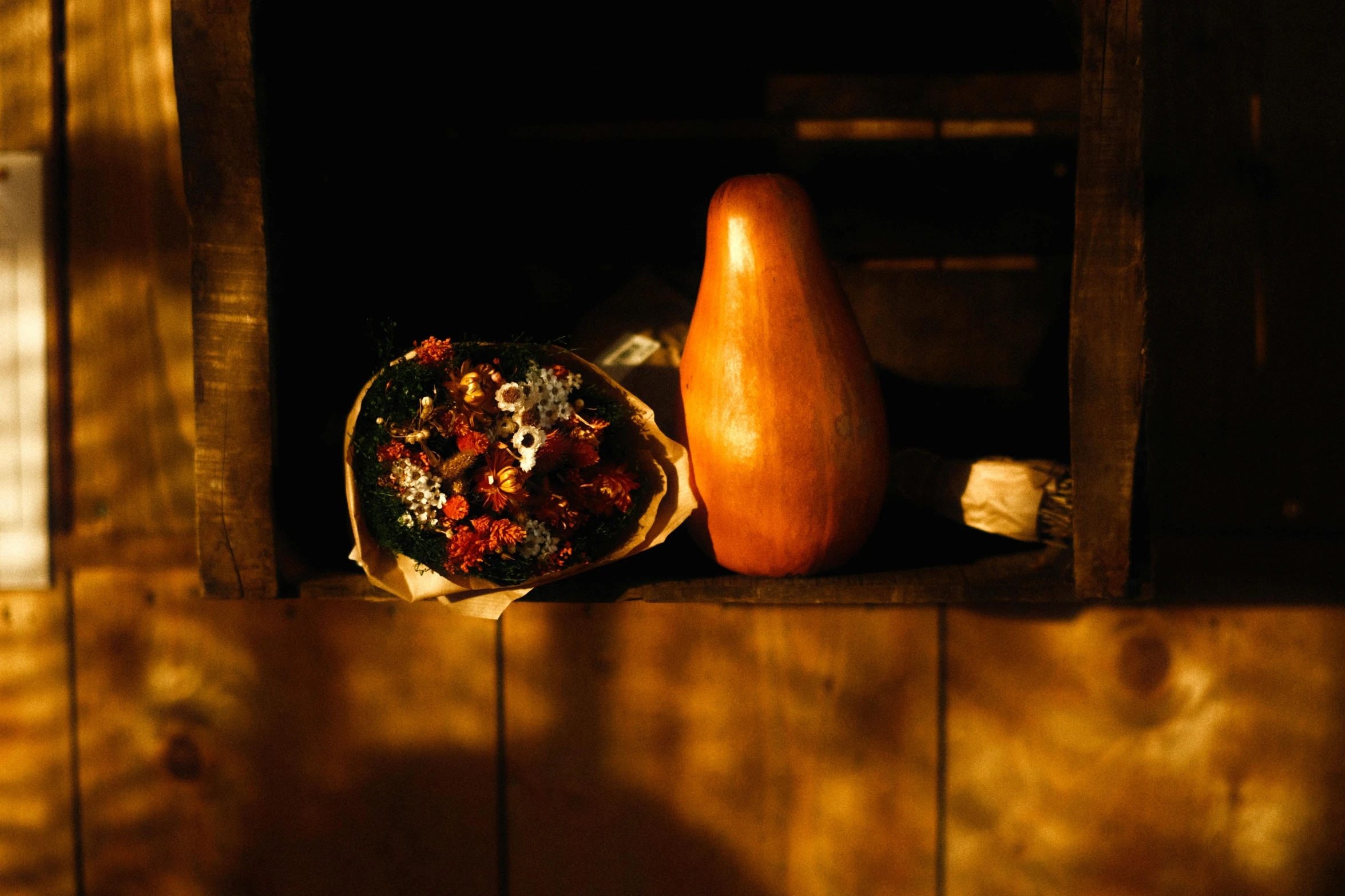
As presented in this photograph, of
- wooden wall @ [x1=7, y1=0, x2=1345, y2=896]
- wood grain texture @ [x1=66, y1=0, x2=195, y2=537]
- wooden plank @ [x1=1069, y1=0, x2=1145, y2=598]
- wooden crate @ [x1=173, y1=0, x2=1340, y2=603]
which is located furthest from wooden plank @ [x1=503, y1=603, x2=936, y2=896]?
wood grain texture @ [x1=66, y1=0, x2=195, y2=537]

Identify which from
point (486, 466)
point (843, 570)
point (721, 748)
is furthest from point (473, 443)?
point (721, 748)

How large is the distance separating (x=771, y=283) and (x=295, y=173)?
1.22 ft

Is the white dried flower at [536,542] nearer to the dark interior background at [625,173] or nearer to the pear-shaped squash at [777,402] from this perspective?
the pear-shaped squash at [777,402]

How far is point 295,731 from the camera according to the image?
777 mm

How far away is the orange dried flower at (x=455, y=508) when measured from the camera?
52 cm

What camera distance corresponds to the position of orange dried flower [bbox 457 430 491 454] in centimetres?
53

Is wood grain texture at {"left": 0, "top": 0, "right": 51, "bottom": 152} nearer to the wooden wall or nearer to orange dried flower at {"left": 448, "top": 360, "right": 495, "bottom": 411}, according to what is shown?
the wooden wall

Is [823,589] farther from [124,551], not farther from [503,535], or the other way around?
[124,551]

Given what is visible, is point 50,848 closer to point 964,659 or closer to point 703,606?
point 703,606

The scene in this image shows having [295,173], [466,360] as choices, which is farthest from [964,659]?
[295,173]

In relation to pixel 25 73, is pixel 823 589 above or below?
below


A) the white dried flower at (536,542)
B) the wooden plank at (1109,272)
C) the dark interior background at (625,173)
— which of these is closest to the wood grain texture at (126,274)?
the dark interior background at (625,173)

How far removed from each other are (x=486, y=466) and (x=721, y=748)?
383 mm

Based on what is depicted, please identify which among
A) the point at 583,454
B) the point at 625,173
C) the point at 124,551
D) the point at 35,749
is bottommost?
the point at 35,749
